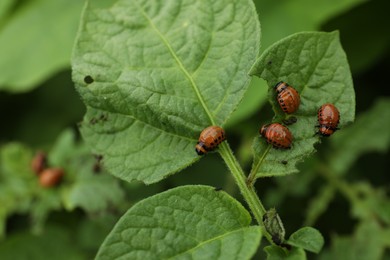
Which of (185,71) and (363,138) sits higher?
Result: (185,71)

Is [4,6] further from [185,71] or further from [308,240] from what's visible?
A: [308,240]

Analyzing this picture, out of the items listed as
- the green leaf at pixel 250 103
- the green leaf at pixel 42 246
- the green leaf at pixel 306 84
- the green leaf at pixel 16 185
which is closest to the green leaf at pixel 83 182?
the green leaf at pixel 16 185

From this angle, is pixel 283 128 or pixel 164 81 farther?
pixel 164 81

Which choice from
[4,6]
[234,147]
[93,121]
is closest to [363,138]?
[234,147]

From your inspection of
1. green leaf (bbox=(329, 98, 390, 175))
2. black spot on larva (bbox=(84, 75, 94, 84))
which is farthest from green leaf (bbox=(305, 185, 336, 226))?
black spot on larva (bbox=(84, 75, 94, 84))

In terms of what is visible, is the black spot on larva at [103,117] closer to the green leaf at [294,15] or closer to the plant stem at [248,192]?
the plant stem at [248,192]
